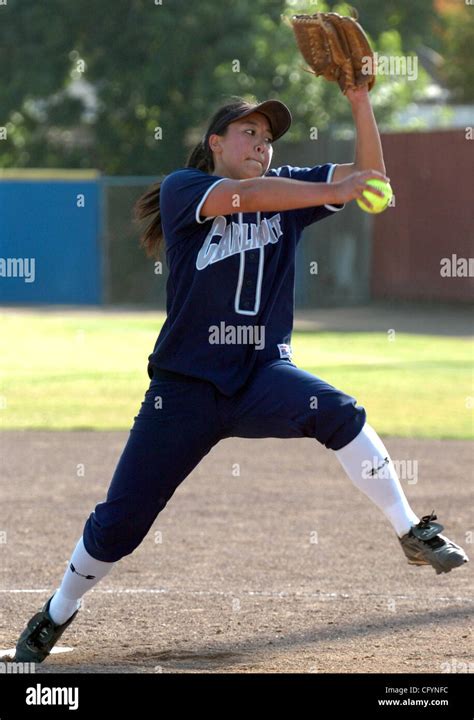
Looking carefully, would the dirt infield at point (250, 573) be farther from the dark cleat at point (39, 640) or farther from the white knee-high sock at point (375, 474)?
the white knee-high sock at point (375, 474)

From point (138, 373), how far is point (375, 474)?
1168 cm

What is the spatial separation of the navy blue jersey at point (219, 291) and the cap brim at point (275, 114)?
1.02ft

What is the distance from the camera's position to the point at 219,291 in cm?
486

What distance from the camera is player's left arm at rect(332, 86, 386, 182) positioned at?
496 centimetres

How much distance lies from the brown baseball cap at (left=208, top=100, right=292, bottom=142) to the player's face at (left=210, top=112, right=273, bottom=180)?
0.07 ft

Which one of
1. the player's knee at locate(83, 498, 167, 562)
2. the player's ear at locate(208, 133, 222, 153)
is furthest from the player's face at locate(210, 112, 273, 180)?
the player's knee at locate(83, 498, 167, 562)

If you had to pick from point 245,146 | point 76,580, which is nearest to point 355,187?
point 245,146

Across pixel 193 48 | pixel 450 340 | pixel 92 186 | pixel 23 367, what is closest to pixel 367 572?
pixel 23 367

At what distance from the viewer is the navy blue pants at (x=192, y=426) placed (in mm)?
4730

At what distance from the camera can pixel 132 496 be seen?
193 inches

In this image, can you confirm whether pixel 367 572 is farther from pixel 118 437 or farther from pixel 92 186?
pixel 92 186

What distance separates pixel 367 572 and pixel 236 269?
9.29 ft

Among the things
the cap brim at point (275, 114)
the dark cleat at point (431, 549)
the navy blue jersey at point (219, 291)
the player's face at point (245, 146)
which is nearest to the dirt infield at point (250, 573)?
the dark cleat at point (431, 549)

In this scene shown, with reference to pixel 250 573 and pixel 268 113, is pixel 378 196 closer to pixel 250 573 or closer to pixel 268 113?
pixel 268 113
